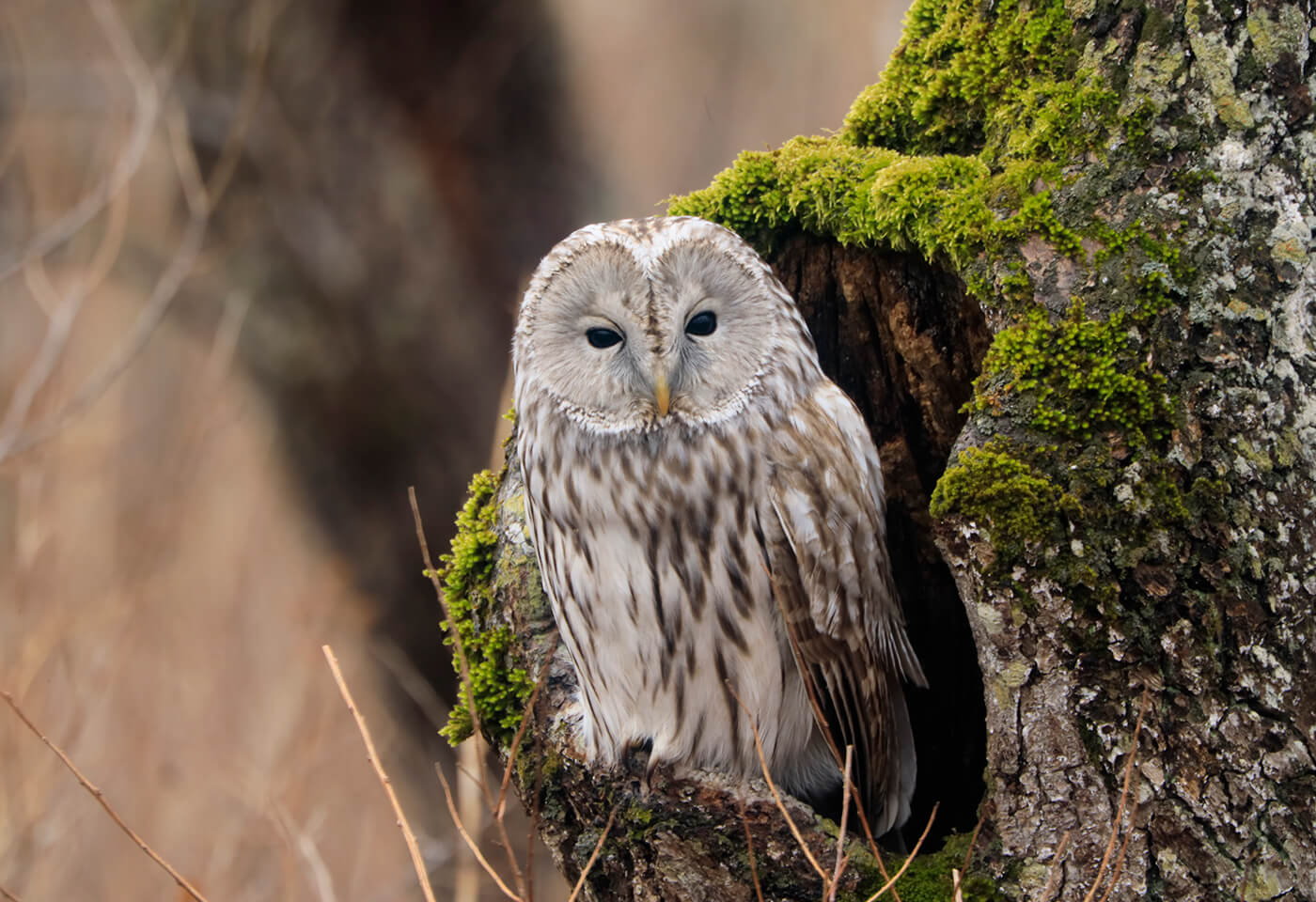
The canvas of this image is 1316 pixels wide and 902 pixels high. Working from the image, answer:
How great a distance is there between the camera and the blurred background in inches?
133

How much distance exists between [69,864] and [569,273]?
3234 millimetres

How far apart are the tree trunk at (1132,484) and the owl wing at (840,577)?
288 mm

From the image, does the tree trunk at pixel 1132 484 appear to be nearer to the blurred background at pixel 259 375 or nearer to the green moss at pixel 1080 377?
the green moss at pixel 1080 377

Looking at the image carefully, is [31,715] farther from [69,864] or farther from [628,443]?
[628,443]

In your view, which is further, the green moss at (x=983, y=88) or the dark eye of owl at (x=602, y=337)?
the dark eye of owl at (x=602, y=337)

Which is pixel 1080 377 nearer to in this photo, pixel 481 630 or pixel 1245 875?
pixel 1245 875

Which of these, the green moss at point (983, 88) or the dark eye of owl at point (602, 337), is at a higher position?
the green moss at point (983, 88)

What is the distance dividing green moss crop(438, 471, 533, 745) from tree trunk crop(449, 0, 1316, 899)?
1.27 feet

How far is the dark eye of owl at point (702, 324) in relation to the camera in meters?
2.01

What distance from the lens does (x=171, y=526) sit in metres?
3.81

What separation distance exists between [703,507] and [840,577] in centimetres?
32

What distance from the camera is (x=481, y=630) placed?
2334 millimetres

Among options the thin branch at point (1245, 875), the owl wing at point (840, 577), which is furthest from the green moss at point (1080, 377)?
the thin branch at point (1245, 875)

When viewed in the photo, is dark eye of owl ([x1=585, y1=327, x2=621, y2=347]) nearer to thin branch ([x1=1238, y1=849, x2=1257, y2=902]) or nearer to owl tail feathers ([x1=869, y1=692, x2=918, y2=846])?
owl tail feathers ([x1=869, y1=692, x2=918, y2=846])
